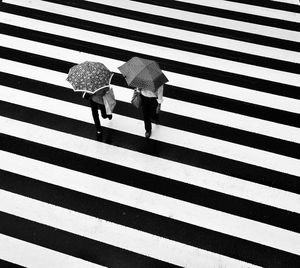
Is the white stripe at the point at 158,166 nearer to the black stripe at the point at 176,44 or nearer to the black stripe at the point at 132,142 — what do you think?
the black stripe at the point at 132,142

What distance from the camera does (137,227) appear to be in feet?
19.5

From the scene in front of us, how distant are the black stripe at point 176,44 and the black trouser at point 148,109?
233cm

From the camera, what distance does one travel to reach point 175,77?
7.77 metres

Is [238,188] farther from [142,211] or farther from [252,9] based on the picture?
[252,9]

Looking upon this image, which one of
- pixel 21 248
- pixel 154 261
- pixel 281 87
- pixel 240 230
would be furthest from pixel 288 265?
pixel 21 248

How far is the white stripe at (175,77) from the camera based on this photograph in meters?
7.39

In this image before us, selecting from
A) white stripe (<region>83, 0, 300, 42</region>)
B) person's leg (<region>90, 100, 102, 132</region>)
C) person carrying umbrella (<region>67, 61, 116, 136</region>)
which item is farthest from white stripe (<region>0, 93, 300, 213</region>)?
white stripe (<region>83, 0, 300, 42</region>)

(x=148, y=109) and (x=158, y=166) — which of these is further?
(x=158, y=166)

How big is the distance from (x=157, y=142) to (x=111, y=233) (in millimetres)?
1840

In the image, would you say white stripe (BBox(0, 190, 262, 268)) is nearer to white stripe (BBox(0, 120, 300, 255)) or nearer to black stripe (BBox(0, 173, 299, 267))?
black stripe (BBox(0, 173, 299, 267))

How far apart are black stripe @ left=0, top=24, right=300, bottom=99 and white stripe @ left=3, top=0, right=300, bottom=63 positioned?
75 cm

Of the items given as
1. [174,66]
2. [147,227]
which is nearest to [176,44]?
[174,66]

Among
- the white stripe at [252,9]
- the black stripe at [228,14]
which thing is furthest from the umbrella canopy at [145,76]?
the white stripe at [252,9]

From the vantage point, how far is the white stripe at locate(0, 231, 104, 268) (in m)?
5.68
